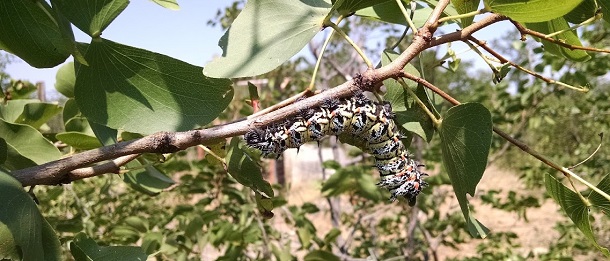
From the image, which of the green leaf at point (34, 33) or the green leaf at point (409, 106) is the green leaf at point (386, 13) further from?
the green leaf at point (34, 33)

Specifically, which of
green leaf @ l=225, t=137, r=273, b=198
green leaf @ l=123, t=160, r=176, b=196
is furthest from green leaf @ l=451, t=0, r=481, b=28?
green leaf @ l=123, t=160, r=176, b=196

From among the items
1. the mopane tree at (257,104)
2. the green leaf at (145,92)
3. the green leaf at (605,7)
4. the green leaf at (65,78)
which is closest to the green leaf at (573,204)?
the mopane tree at (257,104)

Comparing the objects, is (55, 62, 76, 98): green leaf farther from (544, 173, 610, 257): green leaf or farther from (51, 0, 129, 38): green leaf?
(544, 173, 610, 257): green leaf

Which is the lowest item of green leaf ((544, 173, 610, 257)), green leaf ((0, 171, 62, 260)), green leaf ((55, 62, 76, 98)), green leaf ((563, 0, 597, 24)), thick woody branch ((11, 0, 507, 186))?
green leaf ((544, 173, 610, 257))

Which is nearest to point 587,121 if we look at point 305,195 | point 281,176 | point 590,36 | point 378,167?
point 590,36

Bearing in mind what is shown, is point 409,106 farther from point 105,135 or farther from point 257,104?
point 105,135

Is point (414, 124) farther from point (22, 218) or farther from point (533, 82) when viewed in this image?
point (533, 82)
